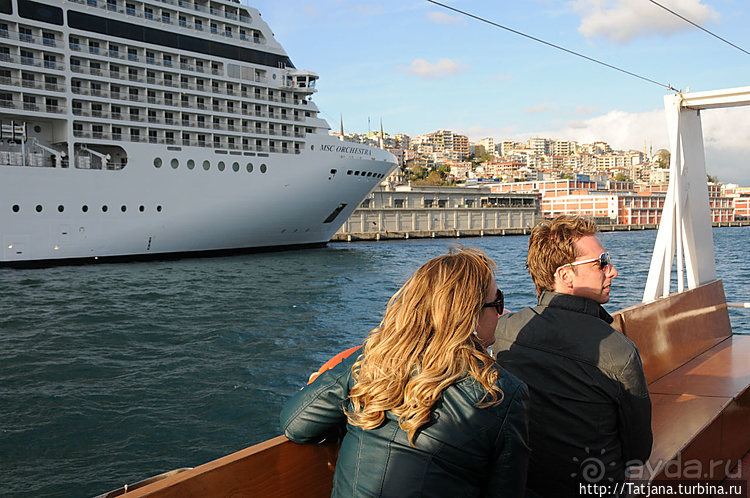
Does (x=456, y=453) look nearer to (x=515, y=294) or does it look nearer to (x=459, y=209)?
(x=515, y=294)

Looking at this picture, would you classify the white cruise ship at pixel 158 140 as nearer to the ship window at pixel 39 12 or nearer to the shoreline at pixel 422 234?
the ship window at pixel 39 12

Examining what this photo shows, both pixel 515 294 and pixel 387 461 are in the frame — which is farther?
pixel 515 294

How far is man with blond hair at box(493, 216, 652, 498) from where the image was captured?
178cm

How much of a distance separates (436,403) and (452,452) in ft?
0.37

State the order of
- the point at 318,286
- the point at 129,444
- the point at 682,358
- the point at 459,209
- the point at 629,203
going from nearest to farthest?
the point at 682,358, the point at 129,444, the point at 318,286, the point at 459,209, the point at 629,203

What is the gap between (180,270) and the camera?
20.5 metres

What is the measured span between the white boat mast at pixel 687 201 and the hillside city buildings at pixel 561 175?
47.1 metres

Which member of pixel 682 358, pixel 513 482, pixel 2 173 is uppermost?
pixel 2 173

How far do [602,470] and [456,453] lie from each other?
766mm

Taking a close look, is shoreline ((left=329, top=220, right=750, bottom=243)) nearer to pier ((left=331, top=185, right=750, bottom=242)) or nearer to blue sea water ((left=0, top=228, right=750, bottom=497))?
pier ((left=331, top=185, right=750, bottom=242))

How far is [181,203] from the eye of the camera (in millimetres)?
23734

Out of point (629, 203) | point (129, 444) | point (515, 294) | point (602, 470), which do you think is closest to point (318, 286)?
point (515, 294)

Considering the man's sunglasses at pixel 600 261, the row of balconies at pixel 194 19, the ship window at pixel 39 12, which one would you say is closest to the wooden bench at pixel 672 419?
the man's sunglasses at pixel 600 261

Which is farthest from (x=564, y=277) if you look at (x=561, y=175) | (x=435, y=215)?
(x=561, y=175)
